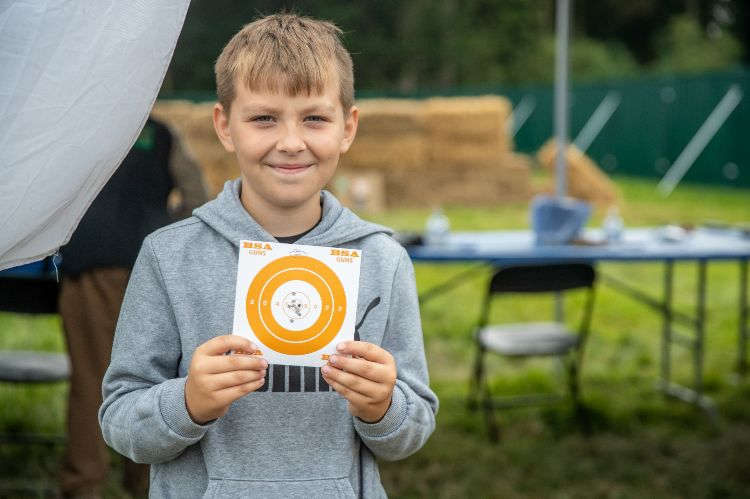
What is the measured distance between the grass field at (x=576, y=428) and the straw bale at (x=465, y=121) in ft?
26.7

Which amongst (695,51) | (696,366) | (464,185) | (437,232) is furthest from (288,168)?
(695,51)

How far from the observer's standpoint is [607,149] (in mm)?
19453

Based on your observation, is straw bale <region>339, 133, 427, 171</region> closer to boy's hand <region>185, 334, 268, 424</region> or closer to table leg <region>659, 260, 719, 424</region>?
table leg <region>659, 260, 719, 424</region>

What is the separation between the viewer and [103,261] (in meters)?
3.36

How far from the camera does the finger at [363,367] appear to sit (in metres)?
1.36

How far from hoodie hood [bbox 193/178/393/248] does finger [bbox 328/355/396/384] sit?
1.01 ft

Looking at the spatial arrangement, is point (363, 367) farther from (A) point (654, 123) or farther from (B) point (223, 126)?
(A) point (654, 123)

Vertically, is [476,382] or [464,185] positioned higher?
[464,185]

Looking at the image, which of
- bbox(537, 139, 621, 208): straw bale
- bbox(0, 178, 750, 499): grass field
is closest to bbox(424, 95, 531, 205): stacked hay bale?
bbox(537, 139, 621, 208): straw bale

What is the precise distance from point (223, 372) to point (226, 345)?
0.04 metres

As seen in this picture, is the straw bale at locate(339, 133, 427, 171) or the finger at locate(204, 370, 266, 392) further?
the straw bale at locate(339, 133, 427, 171)

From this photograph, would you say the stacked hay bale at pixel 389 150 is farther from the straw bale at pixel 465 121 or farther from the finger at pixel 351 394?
the finger at pixel 351 394

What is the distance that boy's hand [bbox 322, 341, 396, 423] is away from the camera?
1367 millimetres

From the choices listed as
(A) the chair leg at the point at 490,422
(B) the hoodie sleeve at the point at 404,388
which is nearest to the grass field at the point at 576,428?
(A) the chair leg at the point at 490,422
